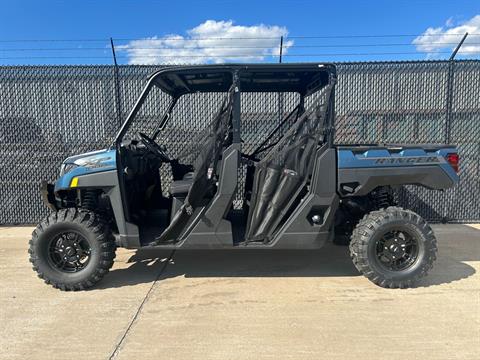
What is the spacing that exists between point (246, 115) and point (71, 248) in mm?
3434

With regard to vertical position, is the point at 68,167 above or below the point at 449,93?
below

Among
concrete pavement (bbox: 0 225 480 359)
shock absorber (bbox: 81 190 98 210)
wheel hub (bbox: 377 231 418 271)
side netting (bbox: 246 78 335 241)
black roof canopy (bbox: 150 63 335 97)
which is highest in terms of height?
black roof canopy (bbox: 150 63 335 97)

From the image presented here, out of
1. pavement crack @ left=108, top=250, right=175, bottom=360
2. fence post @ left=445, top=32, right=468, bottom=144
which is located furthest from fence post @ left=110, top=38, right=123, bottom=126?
fence post @ left=445, top=32, right=468, bottom=144

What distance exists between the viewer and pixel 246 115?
6.30 m

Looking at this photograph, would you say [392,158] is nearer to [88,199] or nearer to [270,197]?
[270,197]

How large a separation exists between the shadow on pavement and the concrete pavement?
2 cm

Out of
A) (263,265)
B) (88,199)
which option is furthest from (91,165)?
(263,265)

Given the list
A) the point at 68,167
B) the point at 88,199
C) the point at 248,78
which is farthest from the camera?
A: the point at 248,78

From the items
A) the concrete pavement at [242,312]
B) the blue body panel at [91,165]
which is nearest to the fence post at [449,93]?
the concrete pavement at [242,312]

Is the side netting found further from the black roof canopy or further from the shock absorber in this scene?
the shock absorber

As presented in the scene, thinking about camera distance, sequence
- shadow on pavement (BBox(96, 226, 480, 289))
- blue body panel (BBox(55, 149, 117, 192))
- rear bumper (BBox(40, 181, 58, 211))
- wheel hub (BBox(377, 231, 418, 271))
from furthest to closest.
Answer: shadow on pavement (BBox(96, 226, 480, 289)) → rear bumper (BBox(40, 181, 58, 211)) → wheel hub (BBox(377, 231, 418, 271)) → blue body panel (BBox(55, 149, 117, 192))

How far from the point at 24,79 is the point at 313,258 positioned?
17.5 ft

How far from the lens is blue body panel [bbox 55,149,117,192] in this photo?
3.79 metres

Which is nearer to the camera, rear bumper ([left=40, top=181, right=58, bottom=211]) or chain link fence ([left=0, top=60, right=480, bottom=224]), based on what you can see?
rear bumper ([left=40, top=181, right=58, bottom=211])
